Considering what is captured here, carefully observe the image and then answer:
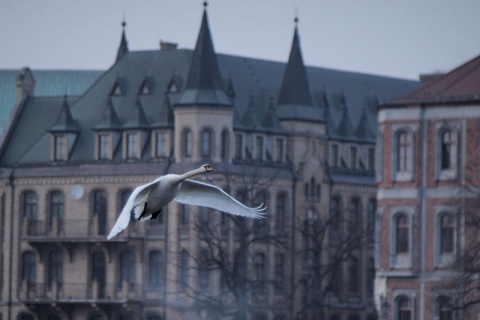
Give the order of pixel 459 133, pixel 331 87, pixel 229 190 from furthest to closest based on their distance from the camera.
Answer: pixel 331 87
pixel 229 190
pixel 459 133

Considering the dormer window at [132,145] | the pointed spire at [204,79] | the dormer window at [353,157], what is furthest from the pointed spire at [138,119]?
the dormer window at [353,157]

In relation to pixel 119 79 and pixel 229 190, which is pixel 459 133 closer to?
pixel 229 190

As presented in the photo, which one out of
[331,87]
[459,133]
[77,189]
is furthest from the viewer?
[331,87]

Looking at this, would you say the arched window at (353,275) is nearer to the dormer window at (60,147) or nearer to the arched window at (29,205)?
the dormer window at (60,147)

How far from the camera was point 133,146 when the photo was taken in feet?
435

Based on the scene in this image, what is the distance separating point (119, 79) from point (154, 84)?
124 inches

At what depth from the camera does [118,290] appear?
435 feet

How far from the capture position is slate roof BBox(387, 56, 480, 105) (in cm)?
10856

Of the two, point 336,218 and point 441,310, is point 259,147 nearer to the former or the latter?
point 336,218

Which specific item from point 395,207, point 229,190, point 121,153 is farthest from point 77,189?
point 395,207

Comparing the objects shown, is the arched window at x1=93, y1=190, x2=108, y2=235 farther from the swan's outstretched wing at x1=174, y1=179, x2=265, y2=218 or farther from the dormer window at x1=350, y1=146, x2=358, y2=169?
the swan's outstretched wing at x1=174, y1=179, x2=265, y2=218

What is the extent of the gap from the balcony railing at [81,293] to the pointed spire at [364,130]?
65.0ft

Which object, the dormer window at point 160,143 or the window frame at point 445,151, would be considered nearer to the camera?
the window frame at point 445,151

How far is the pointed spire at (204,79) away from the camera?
129 m
